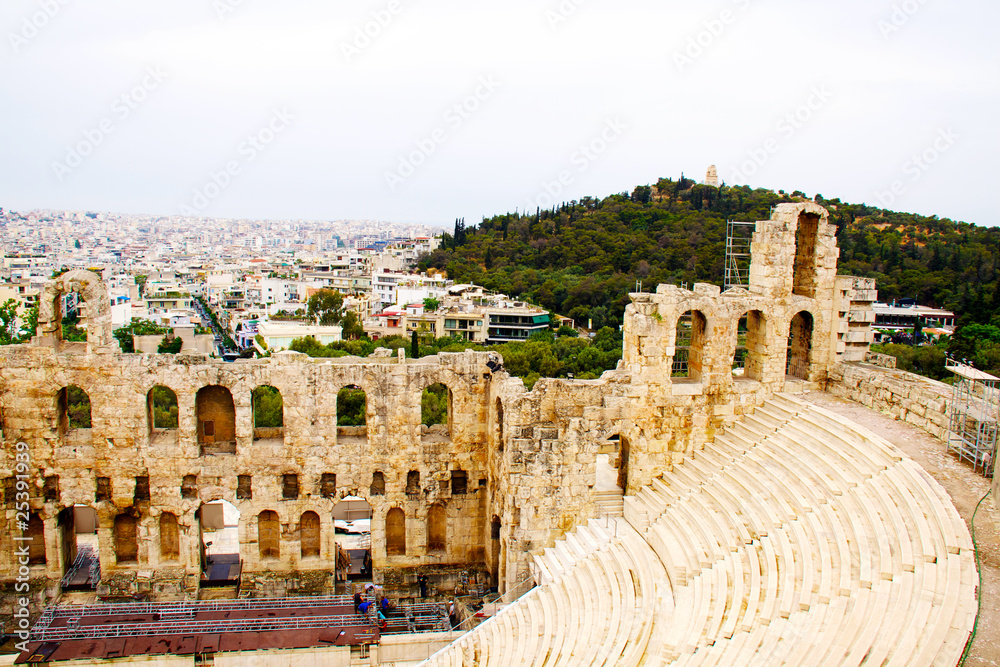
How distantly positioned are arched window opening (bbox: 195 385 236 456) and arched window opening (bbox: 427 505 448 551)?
621cm

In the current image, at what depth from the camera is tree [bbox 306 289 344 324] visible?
83.9 metres

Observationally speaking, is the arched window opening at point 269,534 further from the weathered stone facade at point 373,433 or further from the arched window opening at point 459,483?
the arched window opening at point 459,483

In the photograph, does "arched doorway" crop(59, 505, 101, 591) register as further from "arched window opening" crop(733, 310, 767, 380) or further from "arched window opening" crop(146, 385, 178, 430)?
"arched window opening" crop(733, 310, 767, 380)

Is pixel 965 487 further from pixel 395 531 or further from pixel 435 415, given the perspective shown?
pixel 435 415

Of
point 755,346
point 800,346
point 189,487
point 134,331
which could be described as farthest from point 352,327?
point 755,346

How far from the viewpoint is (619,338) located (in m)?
63.5

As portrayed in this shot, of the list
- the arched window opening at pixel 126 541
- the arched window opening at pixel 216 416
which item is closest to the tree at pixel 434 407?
the arched window opening at pixel 216 416

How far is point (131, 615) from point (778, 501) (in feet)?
52.9

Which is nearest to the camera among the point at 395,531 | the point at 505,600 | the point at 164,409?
the point at 505,600

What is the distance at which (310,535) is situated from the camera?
70.5 ft

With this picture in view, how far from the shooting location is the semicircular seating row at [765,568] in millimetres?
11289

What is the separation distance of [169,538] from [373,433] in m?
6.65

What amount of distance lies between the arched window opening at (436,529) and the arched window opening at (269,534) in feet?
14.4

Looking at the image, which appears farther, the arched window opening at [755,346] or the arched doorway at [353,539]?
the arched doorway at [353,539]
